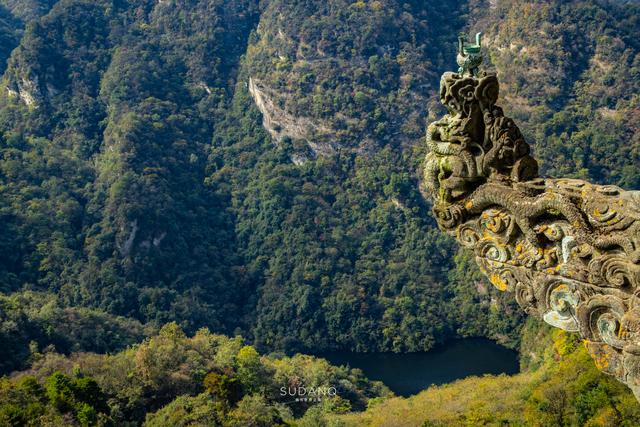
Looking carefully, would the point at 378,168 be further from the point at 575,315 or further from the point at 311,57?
the point at 575,315

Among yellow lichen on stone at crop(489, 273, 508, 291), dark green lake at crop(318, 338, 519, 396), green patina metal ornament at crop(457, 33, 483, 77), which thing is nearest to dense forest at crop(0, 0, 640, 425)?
dark green lake at crop(318, 338, 519, 396)

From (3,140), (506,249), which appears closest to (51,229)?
(3,140)

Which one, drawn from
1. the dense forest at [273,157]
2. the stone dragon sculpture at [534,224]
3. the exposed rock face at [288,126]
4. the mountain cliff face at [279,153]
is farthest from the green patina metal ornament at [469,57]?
the exposed rock face at [288,126]

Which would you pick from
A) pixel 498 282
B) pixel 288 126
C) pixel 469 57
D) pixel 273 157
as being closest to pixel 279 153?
pixel 273 157

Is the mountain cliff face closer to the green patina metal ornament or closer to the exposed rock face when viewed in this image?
the exposed rock face

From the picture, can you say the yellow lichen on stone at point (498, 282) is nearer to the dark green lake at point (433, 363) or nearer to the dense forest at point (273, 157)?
the dense forest at point (273, 157)

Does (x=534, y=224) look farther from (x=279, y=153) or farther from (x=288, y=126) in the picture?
(x=288, y=126)
